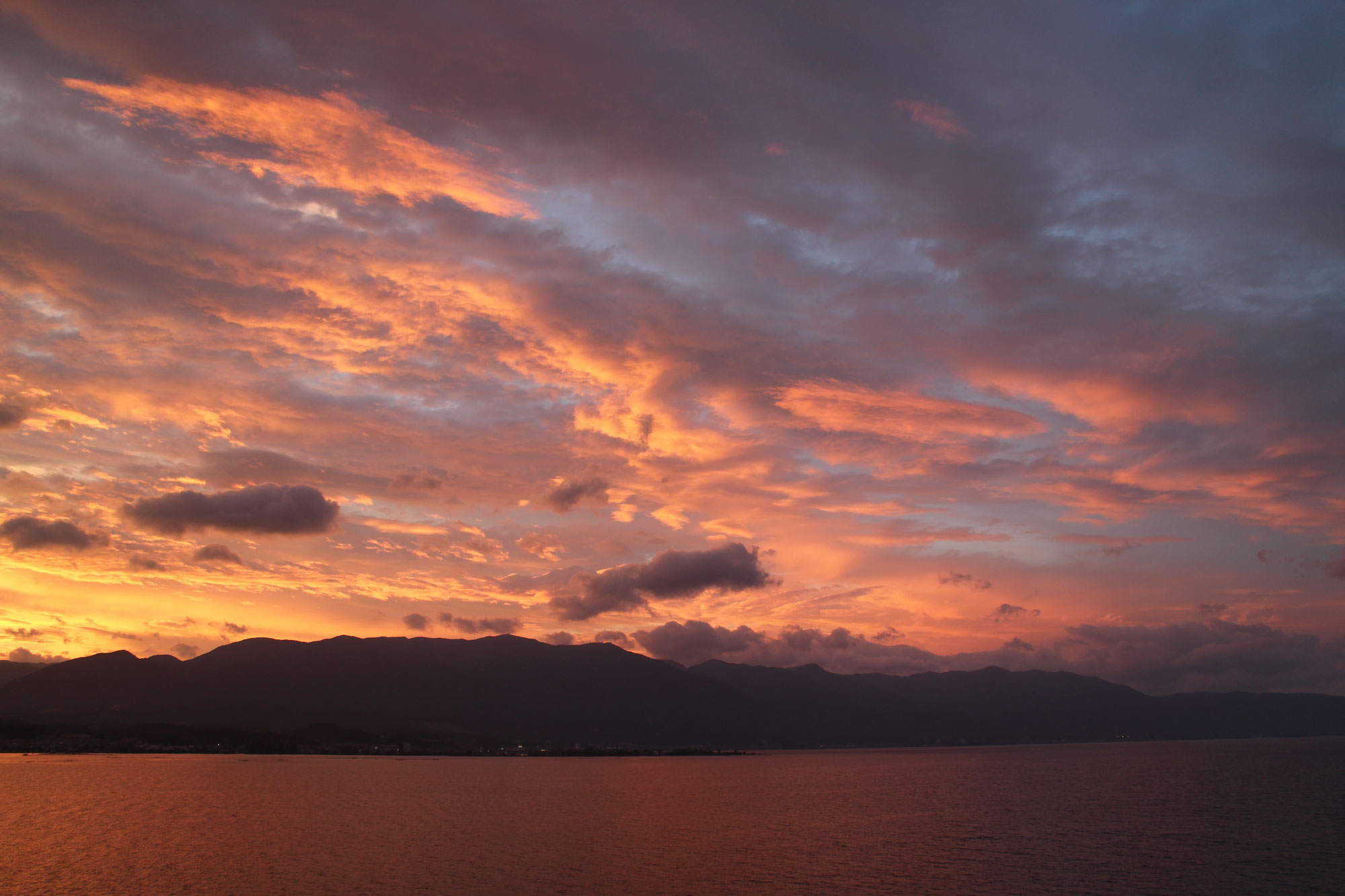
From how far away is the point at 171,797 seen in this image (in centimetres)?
14688

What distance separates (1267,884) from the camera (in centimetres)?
6856

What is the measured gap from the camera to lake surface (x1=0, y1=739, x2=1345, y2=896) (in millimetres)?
68875

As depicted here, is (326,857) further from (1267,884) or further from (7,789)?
(7,789)

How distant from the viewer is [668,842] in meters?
94.5

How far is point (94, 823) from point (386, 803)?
46.1 m

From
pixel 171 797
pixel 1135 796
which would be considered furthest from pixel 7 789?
pixel 1135 796

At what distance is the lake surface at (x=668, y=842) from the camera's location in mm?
68875

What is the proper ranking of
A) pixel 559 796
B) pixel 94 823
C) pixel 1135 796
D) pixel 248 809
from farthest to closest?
pixel 559 796
pixel 1135 796
pixel 248 809
pixel 94 823

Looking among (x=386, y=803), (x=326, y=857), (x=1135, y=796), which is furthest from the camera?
(x=1135, y=796)

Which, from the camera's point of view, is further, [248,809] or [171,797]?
[171,797]

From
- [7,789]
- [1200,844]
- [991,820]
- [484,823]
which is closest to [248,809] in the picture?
[484,823]

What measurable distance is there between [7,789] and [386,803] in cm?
8215

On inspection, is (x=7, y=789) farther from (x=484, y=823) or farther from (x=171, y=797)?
(x=484, y=823)

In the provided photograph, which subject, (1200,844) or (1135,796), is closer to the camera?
(1200,844)
